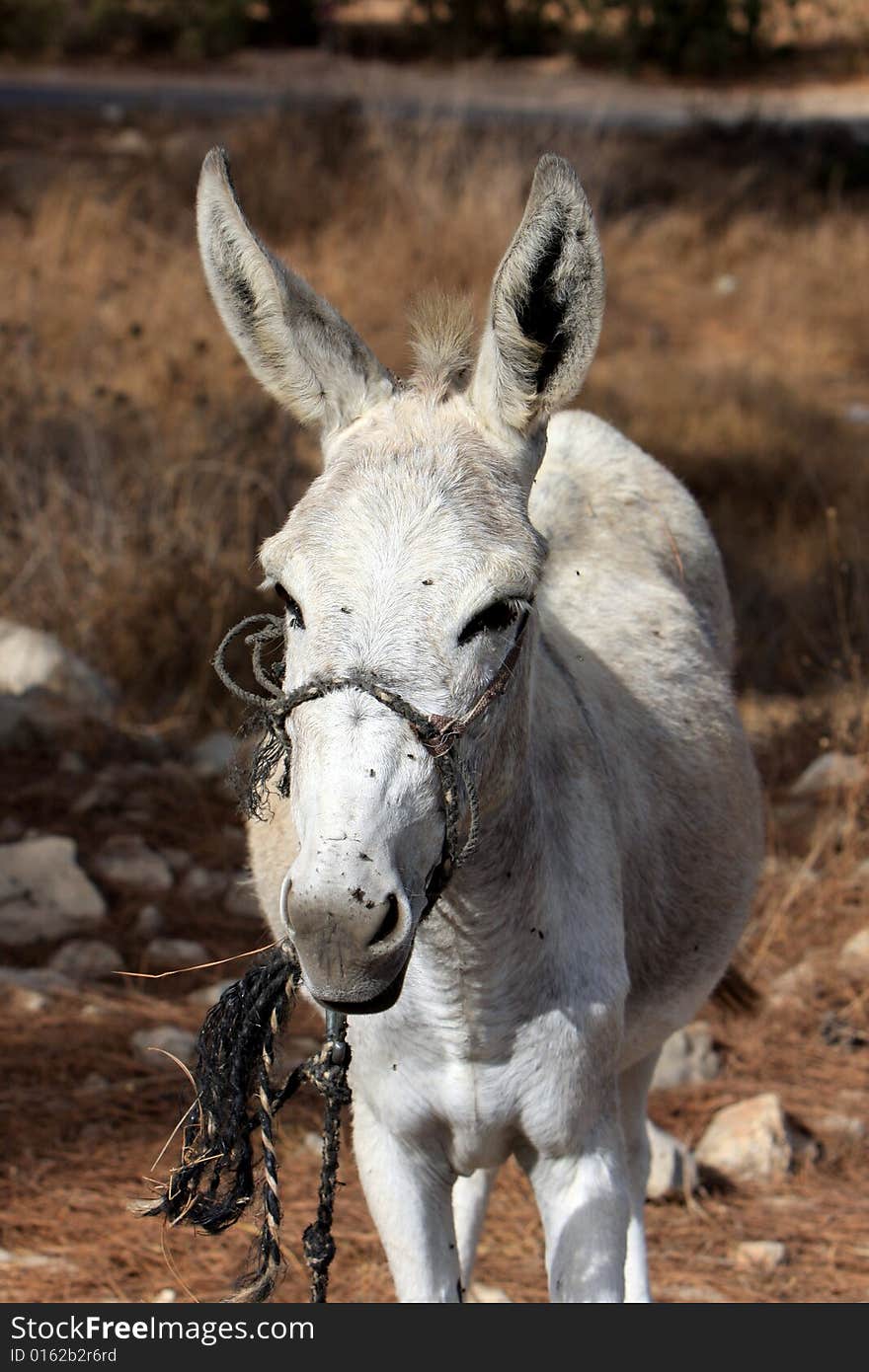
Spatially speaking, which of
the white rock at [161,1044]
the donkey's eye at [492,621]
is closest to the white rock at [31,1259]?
the white rock at [161,1044]

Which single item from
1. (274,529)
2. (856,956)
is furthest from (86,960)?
(274,529)

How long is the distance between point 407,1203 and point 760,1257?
1.44 meters

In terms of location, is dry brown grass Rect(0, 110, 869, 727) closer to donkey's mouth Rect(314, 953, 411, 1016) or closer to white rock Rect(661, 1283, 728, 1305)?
donkey's mouth Rect(314, 953, 411, 1016)

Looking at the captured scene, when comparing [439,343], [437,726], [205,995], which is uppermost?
[439,343]

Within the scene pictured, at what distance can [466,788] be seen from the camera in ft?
6.79

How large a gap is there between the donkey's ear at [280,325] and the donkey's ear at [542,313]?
0.69 feet

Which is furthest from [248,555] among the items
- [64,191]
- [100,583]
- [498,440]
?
[64,191]

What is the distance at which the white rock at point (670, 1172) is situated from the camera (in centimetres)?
394

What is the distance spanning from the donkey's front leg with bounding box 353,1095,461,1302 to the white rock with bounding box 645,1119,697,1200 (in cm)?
139

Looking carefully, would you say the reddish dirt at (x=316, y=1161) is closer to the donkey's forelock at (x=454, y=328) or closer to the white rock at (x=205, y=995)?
the white rock at (x=205, y=995)

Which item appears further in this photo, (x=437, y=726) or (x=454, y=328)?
(x=454, y=328)

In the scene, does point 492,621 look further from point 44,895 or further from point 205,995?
point 44,895

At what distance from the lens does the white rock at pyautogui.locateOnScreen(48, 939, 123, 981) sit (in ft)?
16.0

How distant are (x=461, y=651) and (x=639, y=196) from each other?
1323 cm
